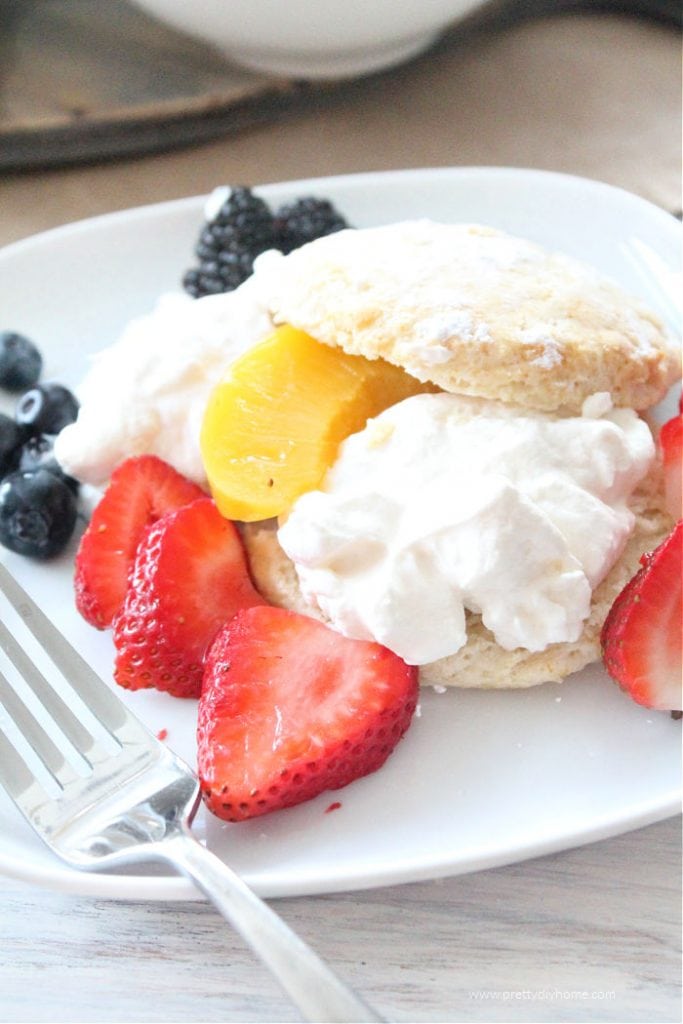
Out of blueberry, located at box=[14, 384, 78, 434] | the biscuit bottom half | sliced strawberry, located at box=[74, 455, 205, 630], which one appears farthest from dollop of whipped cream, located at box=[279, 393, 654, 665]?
blueberry, located at box=[14, 384, 78, 434]

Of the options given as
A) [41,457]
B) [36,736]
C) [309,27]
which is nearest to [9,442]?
[41,457]

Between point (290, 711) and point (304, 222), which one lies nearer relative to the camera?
point (290, 711)

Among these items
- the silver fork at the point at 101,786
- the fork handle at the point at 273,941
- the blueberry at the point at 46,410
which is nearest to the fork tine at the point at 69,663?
the silver fork at the point at 101,786

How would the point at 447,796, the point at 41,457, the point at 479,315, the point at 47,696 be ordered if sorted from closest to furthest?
the point at 447,796
the point at 47,696
the point at 479,315
the point at 41,457

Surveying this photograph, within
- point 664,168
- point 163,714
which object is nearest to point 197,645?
point 163,714

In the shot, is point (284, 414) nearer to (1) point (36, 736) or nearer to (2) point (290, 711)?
(2) point (290, 711)

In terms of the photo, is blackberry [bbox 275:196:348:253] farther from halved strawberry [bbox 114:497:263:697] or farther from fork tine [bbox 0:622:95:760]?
fork tine [bbox 0:622:95:760]
